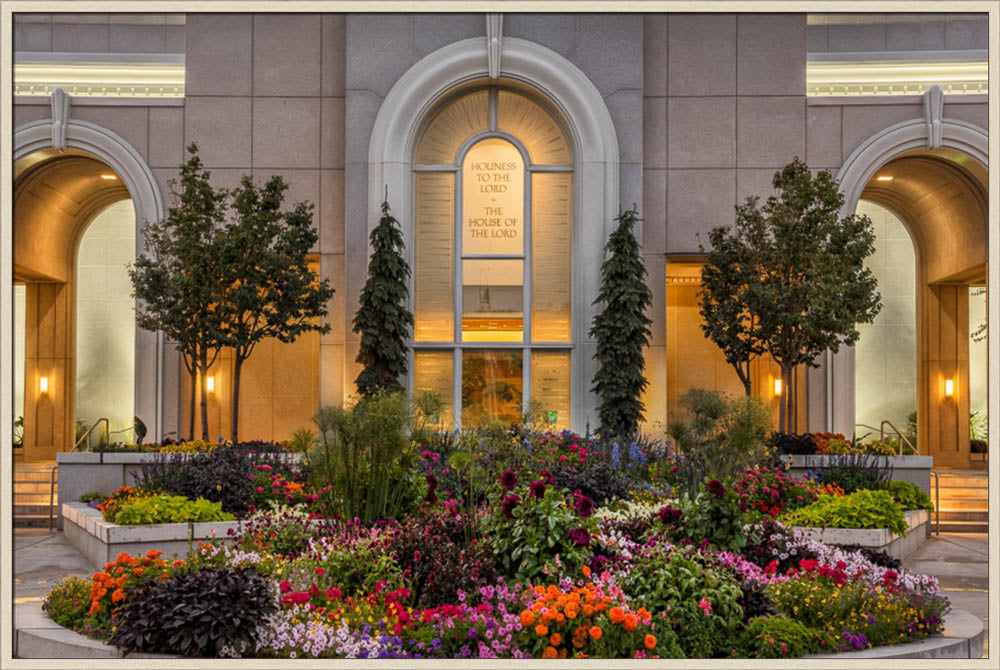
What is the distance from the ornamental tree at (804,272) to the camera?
12930 millimetres

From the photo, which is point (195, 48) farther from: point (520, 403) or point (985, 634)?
point (985, 634)

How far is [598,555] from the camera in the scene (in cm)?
656

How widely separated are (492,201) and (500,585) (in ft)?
34.5

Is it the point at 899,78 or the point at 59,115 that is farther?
the point at 899,78

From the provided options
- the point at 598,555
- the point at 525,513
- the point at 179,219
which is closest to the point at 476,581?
the point at 525,513

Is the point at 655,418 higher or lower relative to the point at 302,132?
lower

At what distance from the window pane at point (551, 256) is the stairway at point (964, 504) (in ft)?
23.1

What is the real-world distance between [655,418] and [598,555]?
9.37 m

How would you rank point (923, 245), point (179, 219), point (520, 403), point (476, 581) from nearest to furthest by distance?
point (476, 581), point (179, 219), point (520, 403), point (923, 245)

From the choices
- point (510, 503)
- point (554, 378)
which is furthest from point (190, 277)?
point (510, 503)

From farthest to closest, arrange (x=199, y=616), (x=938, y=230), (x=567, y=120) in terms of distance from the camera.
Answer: (x=938, y=230) < (x=567, y=120) < (x=199, y=616)

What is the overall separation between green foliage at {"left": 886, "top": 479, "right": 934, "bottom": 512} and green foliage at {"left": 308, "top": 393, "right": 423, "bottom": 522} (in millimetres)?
7117

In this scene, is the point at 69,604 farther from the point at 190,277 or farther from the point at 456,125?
the point at 456,125

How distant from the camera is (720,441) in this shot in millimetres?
10141
